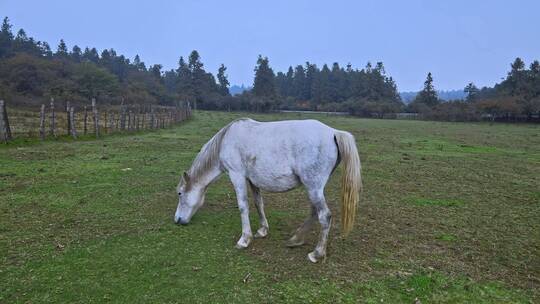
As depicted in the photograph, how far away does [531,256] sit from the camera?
500 centimetres

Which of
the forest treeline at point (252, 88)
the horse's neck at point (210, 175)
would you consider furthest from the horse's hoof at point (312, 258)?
the forest treeline at point (252, 88)

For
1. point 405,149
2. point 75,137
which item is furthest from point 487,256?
point 75,137

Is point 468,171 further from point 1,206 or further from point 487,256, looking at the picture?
point 1,206

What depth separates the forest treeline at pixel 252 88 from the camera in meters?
46.5

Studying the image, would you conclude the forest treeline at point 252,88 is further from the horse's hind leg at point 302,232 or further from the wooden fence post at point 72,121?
the horse's hind leg at point 302,232

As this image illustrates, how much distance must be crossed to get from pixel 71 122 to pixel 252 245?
1404 cm

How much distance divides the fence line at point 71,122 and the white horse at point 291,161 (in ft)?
39.8

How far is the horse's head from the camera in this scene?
5.73 meters

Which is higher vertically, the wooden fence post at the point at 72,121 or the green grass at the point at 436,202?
the wooden fence post at the point at 72,121

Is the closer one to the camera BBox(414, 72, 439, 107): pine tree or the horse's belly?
the horse's belly

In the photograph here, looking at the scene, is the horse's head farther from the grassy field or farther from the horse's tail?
the horse's tail

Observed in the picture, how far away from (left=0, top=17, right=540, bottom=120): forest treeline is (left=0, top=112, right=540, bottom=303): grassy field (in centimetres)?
2448

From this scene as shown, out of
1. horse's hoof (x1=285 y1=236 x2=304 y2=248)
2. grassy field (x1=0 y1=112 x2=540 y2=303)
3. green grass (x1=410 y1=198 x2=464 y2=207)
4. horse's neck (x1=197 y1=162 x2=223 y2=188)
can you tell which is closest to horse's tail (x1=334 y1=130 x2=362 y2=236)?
grassy field (x1=0 y1=112 x2=540 y2=303)

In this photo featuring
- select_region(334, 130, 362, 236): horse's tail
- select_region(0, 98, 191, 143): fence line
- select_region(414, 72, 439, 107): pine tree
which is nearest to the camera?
select_region(334, 130, 362, 236): horse's tail
